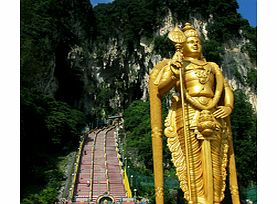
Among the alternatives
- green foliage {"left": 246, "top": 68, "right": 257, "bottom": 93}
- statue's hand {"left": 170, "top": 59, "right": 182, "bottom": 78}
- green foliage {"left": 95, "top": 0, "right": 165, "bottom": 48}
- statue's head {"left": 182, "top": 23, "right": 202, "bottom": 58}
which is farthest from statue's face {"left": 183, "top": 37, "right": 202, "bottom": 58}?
green foliage {"left": 95, "top": 0, "right": 165, "bottom": 48}

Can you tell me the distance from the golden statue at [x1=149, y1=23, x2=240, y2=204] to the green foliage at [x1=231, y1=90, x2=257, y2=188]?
838cm

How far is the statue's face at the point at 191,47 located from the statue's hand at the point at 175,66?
51 cm

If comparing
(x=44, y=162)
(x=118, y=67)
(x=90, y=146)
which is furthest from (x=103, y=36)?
(x=44, y=162)

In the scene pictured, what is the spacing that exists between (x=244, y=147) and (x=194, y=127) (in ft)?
29.7

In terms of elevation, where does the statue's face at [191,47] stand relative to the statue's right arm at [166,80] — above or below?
above

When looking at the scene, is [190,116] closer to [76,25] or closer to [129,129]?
[129,129]

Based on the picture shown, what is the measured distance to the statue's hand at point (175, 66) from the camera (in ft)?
18.7

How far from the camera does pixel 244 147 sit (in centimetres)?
1456

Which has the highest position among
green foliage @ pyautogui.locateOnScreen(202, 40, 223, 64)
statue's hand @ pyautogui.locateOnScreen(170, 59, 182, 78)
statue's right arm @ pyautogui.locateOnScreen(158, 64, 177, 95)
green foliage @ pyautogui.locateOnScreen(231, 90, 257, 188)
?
green foliage @ pyautogui.locateOnScreen(202, 40, 223, 64)

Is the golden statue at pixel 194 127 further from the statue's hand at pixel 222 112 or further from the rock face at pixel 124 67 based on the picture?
the rock face at pixel 124 67

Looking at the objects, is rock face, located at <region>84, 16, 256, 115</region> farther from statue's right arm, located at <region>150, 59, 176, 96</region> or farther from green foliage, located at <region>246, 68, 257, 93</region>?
statue's right arm, located at <region>150, 59, 176, 96</region>

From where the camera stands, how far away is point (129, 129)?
24.0 meters

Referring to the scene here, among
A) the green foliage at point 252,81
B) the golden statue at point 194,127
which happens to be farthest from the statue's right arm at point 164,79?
the green foliage at point 252,81

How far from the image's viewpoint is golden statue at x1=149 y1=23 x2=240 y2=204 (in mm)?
5699
